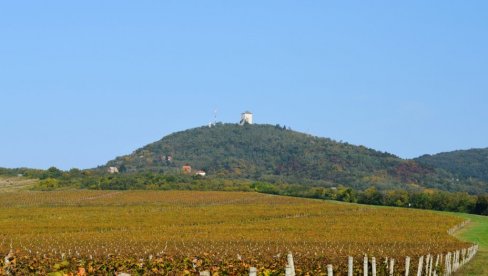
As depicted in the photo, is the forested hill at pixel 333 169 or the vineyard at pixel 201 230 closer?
the vineyard at pixel 201 230

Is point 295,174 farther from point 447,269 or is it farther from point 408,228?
point 447,269

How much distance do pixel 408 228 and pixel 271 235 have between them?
1294 cm

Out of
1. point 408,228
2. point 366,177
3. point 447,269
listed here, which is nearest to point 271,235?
point 408,228

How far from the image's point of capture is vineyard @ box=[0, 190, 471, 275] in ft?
92.2

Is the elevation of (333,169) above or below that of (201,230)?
above

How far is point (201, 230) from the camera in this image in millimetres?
56312

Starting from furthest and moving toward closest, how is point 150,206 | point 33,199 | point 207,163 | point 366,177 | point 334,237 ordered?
point 207,163, point 366,177, point 33,199, point 150,206, point 334,237

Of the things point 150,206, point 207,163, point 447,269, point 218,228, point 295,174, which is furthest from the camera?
point 207,163

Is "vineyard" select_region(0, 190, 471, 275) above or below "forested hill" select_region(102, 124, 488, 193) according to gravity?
below

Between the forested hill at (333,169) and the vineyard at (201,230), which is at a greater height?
the forested hill at (333,169)

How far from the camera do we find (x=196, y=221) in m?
67.5

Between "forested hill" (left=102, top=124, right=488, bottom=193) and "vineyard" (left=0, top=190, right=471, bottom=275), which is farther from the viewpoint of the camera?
"forested hill" (left=102, top=124, right=488, bottom=193)

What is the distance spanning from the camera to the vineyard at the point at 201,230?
28094 mm

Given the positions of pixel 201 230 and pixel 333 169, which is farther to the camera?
pixel 333 169
